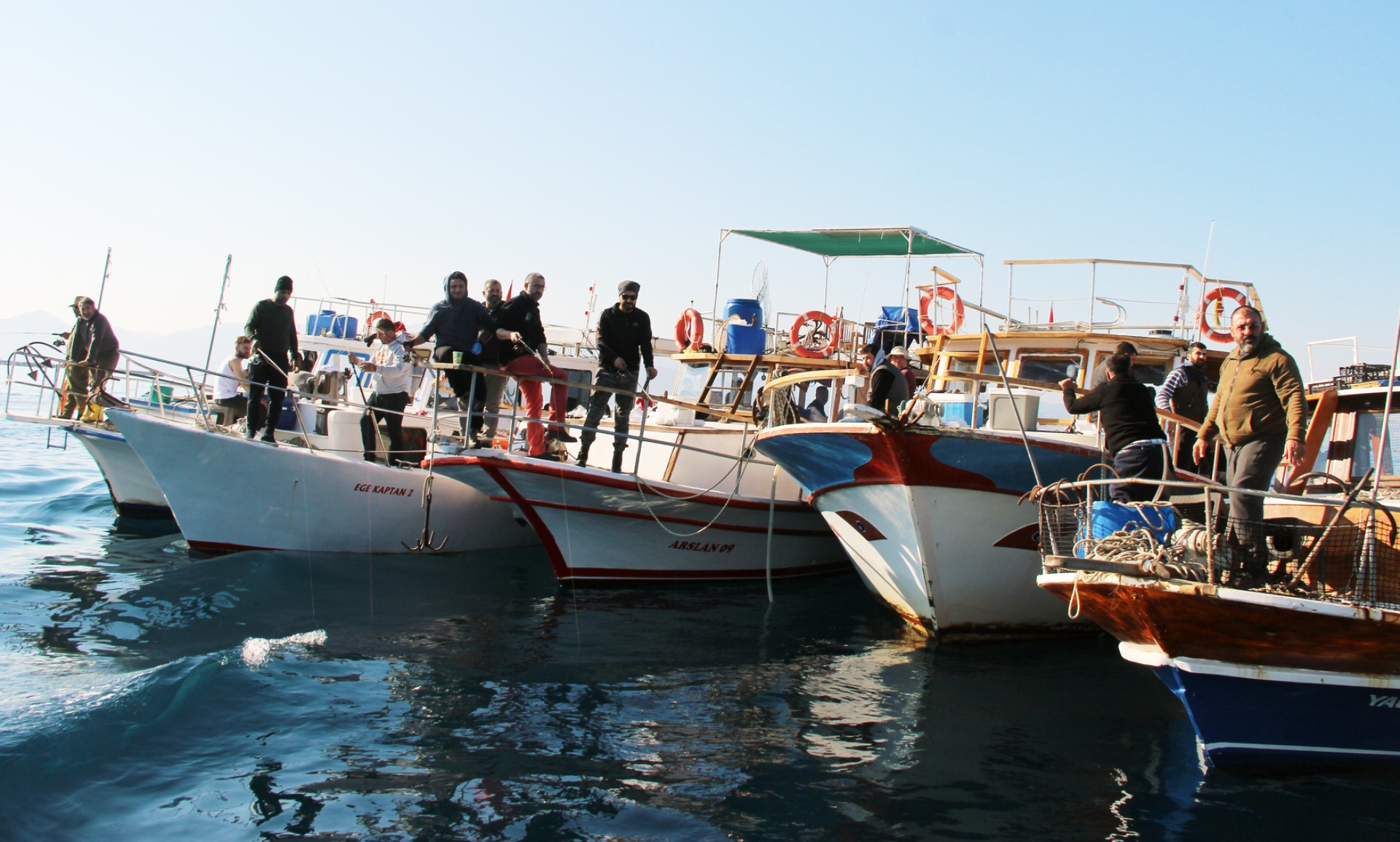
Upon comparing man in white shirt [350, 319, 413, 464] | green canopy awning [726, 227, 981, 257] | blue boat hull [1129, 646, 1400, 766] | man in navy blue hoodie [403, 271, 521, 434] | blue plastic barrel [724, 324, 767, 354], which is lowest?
blue boat hull [1129, 646, 1400, 766]

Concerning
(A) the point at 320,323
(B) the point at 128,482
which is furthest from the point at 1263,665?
(A) the point at 320,323

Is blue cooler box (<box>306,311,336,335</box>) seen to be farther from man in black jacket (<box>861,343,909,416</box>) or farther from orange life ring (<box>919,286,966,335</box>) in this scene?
man in black jacket (<box>861,343,909,416</box>)

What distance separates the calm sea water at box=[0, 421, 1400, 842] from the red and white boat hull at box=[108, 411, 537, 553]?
158cm

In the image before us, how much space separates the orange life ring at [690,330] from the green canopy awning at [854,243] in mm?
1468

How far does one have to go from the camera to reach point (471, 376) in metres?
10.1

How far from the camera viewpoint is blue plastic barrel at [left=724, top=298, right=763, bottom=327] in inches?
567

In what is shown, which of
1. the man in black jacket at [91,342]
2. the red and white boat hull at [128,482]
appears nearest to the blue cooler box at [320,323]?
the red and white boat hull at [128,482]

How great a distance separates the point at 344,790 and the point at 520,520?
782 centimetres

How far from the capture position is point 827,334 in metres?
14.7

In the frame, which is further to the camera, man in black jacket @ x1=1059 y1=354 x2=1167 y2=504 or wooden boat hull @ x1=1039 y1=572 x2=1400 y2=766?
man in black jacket @ x1=1059 y1=354 x2=1167 y2=504

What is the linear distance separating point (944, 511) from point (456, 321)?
5089 mm

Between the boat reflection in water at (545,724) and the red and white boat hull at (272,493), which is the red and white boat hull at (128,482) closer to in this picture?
the red and white boat hull at (272,493)

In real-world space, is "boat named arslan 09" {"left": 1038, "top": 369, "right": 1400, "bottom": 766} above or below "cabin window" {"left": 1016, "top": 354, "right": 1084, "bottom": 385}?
below

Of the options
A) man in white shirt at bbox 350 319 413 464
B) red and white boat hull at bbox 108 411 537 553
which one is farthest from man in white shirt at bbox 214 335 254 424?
man in white shirt at bbox 350 319 413 464
